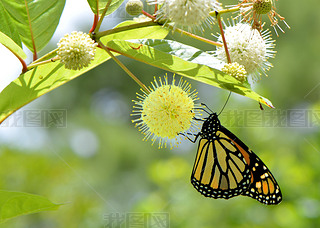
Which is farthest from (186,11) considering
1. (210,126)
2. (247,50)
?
(210,126)

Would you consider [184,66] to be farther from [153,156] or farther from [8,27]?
[153,156]

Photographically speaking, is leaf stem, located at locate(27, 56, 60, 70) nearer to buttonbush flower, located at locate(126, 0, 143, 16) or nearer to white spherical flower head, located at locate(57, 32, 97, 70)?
white spherical flower head, located at locate(57, 32, 97, 70)

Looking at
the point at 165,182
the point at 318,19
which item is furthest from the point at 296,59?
the point at 165,182

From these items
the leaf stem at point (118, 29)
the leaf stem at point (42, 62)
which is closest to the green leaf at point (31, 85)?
the leaf stem at point (42, 62)

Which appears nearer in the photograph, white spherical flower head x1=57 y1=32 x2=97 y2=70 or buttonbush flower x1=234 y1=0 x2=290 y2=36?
white spherical flower head x1=57 y1=32 x2=97 y2=70

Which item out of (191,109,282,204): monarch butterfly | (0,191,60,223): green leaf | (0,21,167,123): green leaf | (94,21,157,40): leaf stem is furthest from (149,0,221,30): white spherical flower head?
(191,109,282,204): monarch butterfly

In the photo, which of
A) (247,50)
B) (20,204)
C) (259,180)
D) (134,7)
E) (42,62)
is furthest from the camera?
(259,180)
